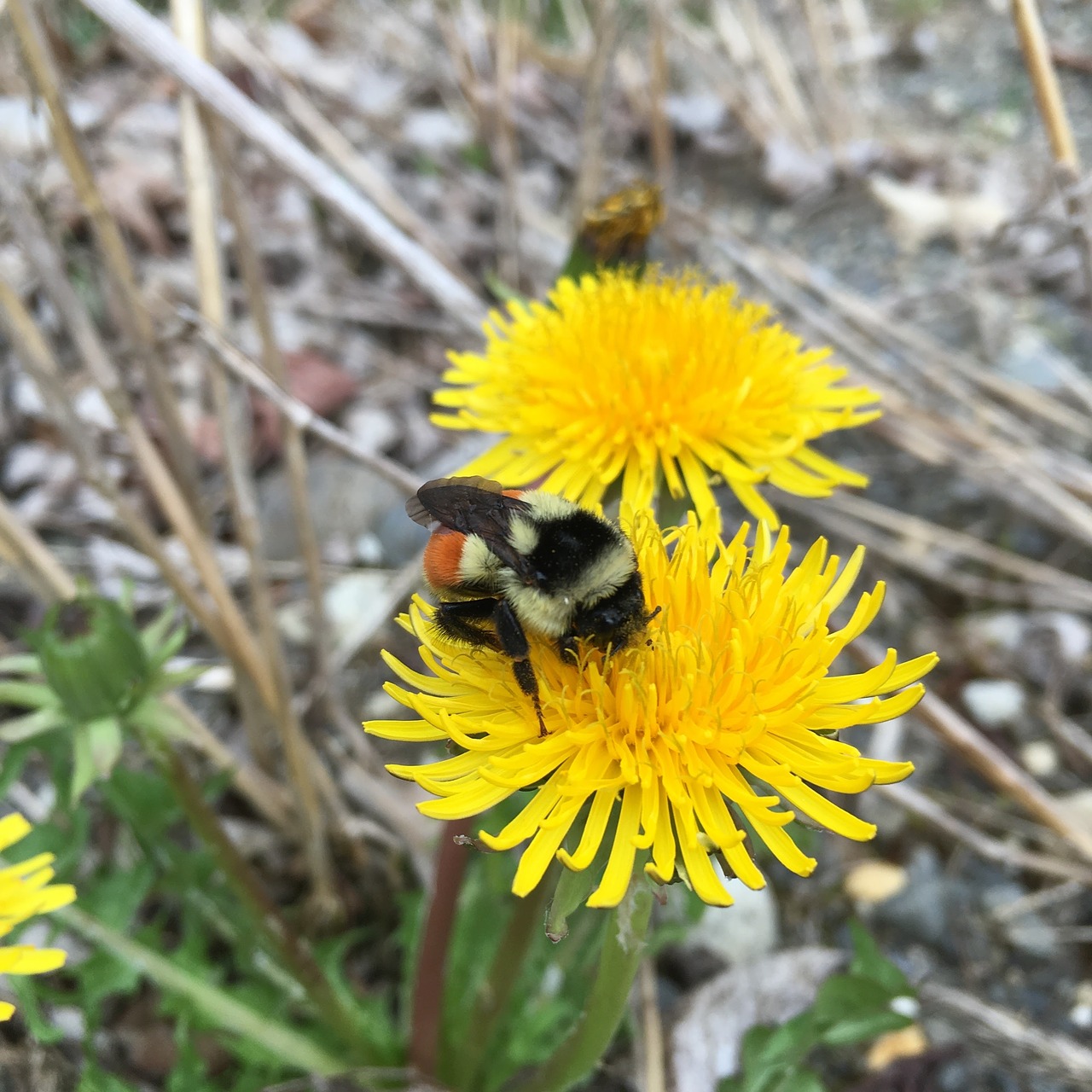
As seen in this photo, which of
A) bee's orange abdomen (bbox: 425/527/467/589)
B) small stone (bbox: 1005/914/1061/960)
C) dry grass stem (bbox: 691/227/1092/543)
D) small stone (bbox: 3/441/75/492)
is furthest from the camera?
small stone (bbox: 3/441/75/492)

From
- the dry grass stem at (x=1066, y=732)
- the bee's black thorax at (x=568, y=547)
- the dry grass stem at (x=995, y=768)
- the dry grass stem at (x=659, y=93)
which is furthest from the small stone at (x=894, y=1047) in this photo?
the dry grass stem at (x=659, y=93)

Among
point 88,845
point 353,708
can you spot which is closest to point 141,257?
point 353,708

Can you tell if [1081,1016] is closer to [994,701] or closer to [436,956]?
[994,701]

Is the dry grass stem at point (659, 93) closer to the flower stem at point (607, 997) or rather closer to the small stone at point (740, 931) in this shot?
the small stone at point (740, 931)

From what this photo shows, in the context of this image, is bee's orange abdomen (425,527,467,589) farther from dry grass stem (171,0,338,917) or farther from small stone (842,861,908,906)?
small stone (842,861,908,906)

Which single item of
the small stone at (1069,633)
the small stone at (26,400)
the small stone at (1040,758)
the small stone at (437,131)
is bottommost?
the small stone at (1040,758)

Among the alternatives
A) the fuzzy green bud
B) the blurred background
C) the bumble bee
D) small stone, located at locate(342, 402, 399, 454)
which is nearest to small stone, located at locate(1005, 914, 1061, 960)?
the blurred background
